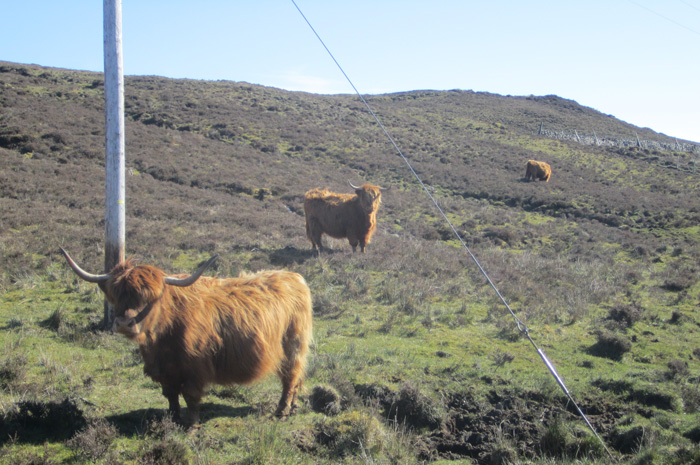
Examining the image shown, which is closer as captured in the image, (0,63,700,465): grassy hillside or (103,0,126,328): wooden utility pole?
(0,63,700,465): grassy hillside

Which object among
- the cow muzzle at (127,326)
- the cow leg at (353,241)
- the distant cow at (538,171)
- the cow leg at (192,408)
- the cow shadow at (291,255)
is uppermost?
the distant cow at (538,171)

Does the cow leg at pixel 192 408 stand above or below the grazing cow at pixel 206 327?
below

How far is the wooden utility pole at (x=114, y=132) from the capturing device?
6.02 m

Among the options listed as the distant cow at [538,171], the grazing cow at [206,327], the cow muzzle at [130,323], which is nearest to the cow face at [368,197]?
the grazing cow at [206,327]

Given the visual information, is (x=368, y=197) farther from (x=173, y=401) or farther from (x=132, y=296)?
(x=132, y=296)

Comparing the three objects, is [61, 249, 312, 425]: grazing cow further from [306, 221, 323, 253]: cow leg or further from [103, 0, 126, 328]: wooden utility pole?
[306, 221, 323, 253]: cow leg

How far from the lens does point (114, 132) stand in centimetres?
602

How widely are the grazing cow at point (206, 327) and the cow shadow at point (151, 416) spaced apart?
279 millimetres

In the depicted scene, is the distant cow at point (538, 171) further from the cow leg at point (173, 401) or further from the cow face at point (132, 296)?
the cow face at point (132, 296)

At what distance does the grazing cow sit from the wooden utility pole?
1935mm

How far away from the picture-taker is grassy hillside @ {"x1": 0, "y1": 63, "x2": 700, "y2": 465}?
4.59 meters

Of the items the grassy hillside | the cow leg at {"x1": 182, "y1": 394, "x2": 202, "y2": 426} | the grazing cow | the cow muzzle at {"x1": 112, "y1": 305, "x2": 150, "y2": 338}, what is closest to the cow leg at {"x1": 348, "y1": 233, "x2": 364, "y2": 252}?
the grassy hillside

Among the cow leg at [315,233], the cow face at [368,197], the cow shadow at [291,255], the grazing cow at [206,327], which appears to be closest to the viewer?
the grazing cow at [206,327]

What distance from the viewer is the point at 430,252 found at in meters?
14.6
